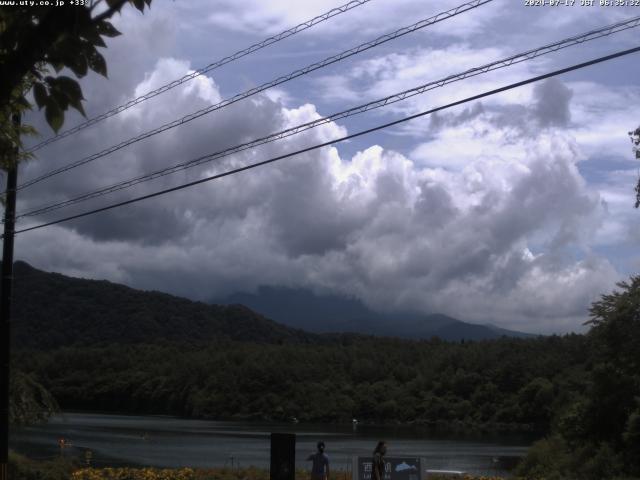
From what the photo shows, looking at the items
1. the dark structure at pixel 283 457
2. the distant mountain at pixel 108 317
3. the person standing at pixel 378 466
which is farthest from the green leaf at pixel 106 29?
the distant mountain at pixel 108 317

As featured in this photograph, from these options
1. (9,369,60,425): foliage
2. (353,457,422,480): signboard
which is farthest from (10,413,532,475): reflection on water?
(353,457,422,480): signboard

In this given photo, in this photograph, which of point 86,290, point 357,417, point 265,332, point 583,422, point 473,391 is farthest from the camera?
point 265,332

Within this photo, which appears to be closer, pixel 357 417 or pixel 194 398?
pixel 357 417

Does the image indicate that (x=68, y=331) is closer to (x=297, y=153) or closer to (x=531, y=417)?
(x=531, y=417)

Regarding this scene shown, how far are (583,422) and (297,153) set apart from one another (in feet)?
60.9

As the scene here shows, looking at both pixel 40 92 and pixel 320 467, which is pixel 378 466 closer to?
pixel 320 467

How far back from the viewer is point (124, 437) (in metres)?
66.1

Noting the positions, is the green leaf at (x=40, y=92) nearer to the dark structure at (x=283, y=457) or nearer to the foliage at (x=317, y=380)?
the dark structure at (x=283, y=457)

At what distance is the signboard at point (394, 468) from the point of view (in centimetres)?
1727

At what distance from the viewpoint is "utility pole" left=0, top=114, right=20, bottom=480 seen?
1673 cm

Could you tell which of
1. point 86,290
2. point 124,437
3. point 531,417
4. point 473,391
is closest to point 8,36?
point 124,437

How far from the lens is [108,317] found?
17688cm

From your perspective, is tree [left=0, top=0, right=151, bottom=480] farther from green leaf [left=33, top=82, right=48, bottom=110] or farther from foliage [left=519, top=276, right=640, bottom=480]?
foliage [left=519, top=276, right=640, bottom=480]

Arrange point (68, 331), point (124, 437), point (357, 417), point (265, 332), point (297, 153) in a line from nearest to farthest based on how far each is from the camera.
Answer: point (297, 153) < point (124, 437) < point (357, 417) < point (68, 331) < point (265, 332)
